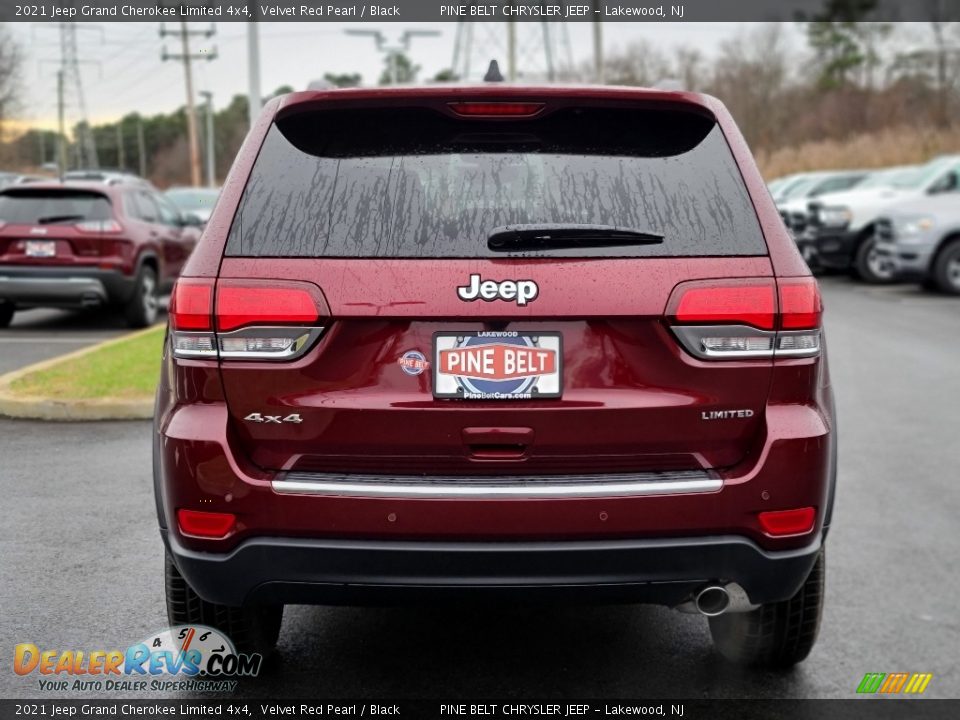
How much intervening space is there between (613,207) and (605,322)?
12.7 inches


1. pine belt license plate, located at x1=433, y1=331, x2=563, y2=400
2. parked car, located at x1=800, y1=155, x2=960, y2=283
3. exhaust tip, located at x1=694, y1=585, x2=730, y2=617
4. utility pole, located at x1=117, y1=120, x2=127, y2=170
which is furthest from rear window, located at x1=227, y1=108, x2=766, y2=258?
utility pole, located at x1=117, y1=120, x2=127, y2=170

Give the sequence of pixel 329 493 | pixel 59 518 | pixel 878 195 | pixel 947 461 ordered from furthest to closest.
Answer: pixel 878 195 → pixel 947 461 → pixel 59 518 → pixel 329 493

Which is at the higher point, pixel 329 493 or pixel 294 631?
pixel 329 493

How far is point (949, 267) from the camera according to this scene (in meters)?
17.1

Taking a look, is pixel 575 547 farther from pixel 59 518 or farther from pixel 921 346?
pixel 921 346

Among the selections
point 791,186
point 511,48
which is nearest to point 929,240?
point 791,186

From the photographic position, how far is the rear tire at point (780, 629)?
3510 mm

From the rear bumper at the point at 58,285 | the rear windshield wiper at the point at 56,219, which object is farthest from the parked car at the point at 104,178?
the rear bumper at the point at 58,285

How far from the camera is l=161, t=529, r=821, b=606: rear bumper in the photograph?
114 inches

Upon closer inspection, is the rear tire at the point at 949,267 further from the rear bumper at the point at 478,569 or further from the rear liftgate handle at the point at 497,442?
the rear liftgate handle at the point at 497,442

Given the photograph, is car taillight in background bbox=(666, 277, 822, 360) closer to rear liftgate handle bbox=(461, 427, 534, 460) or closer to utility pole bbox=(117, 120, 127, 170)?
rear liftgate handle bbox=(461, 427, 534, 460)

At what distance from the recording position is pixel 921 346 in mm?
11922

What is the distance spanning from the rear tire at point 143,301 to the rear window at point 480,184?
10.4 m

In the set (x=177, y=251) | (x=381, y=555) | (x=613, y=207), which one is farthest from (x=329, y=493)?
(x=177, y=251)
